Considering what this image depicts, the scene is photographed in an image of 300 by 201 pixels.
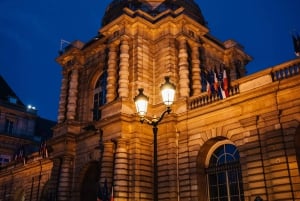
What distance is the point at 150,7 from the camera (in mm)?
28125

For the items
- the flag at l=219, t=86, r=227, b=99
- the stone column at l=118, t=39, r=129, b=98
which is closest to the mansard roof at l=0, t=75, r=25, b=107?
the stone column at l=118, t=39, r=129, b=98

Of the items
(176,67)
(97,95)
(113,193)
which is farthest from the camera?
(97,95)

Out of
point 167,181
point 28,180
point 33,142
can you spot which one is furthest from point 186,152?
point 33,142

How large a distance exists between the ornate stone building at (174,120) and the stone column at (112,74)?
0.26 ft

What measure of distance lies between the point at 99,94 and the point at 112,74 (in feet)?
11.7

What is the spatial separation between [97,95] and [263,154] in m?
14.2

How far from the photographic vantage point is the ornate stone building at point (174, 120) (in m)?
16.4

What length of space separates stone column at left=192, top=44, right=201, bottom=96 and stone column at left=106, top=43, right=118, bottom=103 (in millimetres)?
5321

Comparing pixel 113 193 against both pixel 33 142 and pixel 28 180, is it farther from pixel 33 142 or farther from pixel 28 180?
pixel 33 142

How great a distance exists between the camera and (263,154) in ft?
54.2

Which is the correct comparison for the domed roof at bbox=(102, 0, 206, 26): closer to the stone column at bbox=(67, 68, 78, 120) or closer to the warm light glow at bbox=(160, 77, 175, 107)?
the stone column at bbox=(67, 68, 78, 120)

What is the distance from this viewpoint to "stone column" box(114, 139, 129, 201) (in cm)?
1888

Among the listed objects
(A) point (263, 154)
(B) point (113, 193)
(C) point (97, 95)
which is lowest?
(B) point (113, 193)

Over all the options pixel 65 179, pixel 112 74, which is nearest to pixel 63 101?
pixel 112 74
